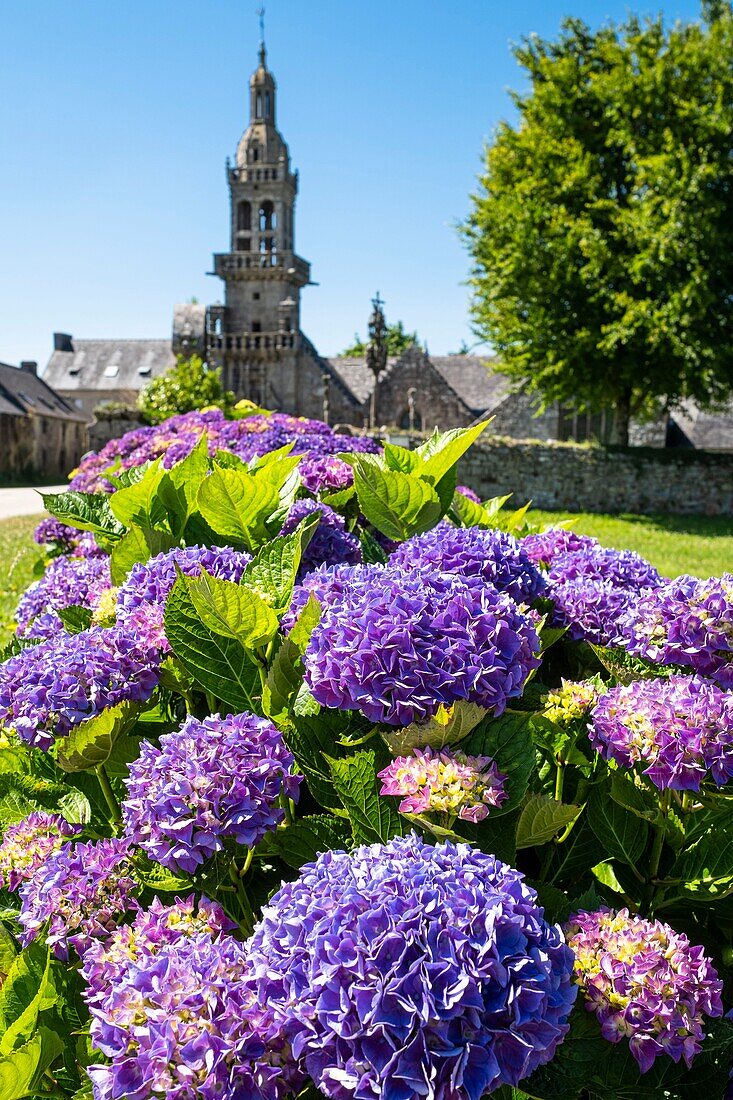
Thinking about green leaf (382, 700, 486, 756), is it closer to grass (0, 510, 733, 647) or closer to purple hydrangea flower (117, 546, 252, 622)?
purple hydrangea flower (117, 546, 252, 622)

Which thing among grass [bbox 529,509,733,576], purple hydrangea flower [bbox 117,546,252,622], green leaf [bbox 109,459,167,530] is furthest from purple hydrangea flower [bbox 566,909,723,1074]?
grass [bbox 529,509,733,576]

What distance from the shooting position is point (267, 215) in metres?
41.1

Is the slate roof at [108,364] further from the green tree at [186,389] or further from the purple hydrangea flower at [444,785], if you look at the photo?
the purple hydrangea flower at [444,785]

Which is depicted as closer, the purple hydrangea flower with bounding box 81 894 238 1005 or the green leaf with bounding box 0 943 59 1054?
the purple hydrangea flower with bounding box 81 894 238 1005

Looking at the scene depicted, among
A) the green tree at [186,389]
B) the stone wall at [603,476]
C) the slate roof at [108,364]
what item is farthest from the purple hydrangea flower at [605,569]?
the slate roof at [108,364]

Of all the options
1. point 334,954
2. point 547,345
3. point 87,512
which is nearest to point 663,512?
point 547,345

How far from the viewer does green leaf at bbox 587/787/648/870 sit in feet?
4.63

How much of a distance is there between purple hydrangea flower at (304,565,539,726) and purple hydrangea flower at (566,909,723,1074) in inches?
15.3

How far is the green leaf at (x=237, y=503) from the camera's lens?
2.10 metres

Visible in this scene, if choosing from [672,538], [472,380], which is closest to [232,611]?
[672,538]

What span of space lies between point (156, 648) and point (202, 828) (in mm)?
514

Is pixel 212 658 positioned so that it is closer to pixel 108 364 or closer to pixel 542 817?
pixel 542 817

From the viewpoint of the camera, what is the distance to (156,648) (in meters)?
1.69

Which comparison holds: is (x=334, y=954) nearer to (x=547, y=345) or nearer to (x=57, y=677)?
(x=57, y=677)
